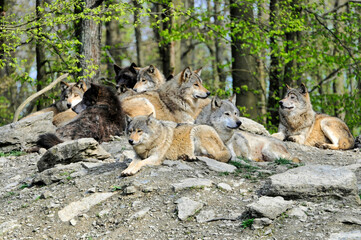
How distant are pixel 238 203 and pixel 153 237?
1332 mm

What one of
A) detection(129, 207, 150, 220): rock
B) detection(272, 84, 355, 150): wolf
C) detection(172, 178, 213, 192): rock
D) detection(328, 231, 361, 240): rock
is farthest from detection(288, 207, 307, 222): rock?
detection(272, 84, 355, 150): wolf

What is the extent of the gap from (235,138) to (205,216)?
13.8 ft

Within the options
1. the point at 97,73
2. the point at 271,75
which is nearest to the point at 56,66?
the point at 97,73

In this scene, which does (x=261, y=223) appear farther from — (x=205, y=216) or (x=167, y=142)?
(x=167, y=142)

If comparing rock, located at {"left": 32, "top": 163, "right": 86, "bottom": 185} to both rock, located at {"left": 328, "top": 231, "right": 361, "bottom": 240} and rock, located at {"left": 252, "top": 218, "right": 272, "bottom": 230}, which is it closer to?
rock, located at {"left": 252, "top": 218, "right": 272, "bottom": 230}

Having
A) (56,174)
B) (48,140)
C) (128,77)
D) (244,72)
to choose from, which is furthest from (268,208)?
(244,72)

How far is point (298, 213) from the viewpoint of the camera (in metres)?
5.91

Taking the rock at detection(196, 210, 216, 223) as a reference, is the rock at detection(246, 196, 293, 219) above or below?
above

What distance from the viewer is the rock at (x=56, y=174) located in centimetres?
815

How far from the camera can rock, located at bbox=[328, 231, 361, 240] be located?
206 inches

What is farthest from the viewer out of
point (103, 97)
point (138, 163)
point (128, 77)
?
point (128, 77)

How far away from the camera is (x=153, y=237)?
230 inches

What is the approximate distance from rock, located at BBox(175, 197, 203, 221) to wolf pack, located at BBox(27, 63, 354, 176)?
1.48 metres

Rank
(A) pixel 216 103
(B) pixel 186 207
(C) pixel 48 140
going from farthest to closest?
(C) pixel 48 140 → (A) pixel 216 103 → (B) pixel 186 207
